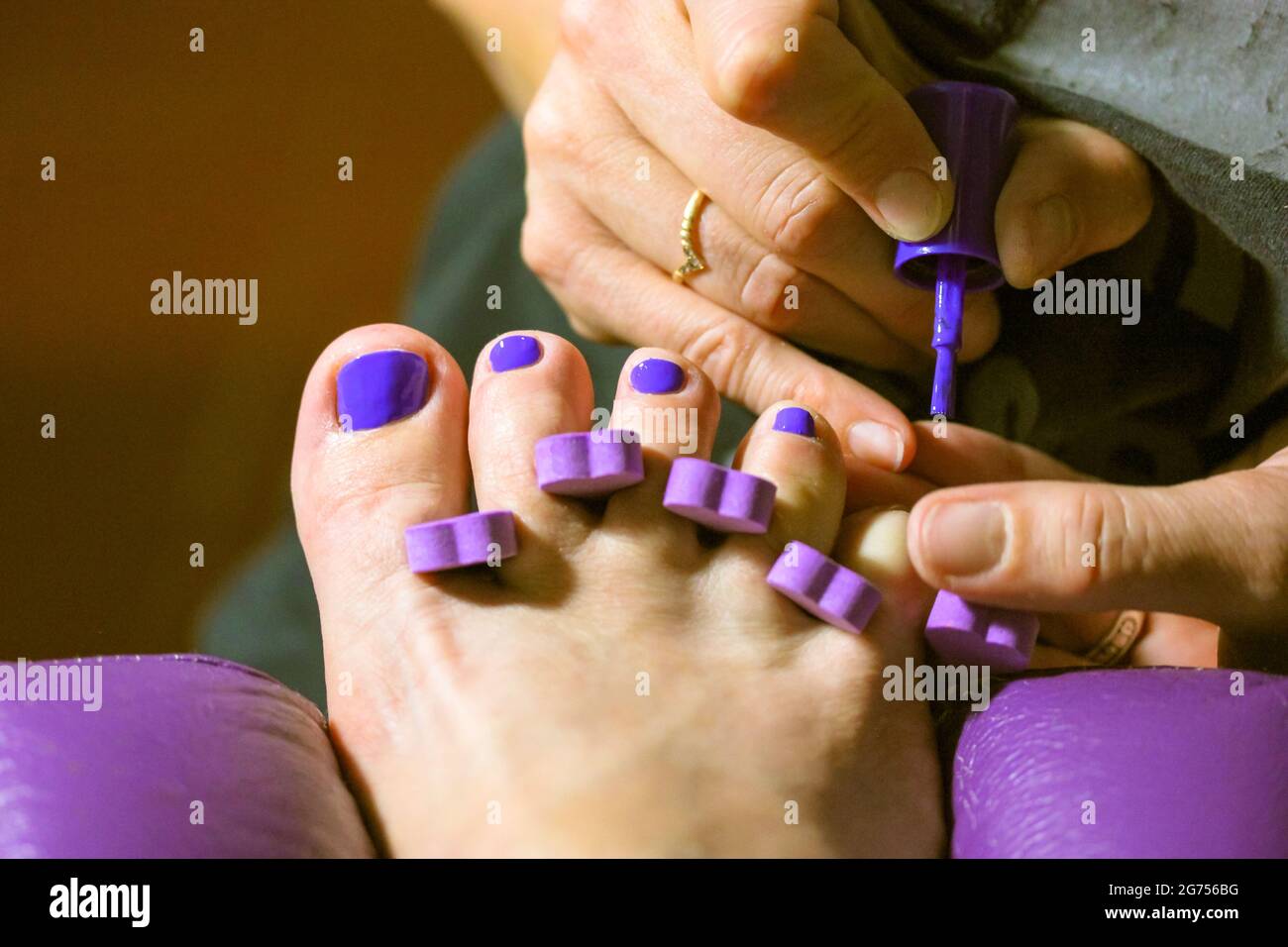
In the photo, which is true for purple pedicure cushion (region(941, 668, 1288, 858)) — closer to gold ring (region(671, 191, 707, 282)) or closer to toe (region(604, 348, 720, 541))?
toe (region(604, 348, 720, 541))

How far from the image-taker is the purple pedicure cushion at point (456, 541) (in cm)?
65

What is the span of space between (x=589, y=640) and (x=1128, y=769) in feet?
0.93

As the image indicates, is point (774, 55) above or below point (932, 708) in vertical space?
above

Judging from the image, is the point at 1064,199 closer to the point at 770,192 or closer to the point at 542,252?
the point at 770,192

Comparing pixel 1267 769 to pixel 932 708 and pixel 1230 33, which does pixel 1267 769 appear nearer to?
pixel 932 708

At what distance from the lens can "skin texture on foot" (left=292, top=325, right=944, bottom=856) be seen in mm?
588

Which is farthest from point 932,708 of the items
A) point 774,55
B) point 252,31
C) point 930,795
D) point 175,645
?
point 252,31

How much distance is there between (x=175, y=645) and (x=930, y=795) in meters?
1.09

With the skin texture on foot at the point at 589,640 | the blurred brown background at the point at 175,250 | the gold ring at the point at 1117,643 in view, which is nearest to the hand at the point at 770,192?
the skin texture on foot at the point at 589,640

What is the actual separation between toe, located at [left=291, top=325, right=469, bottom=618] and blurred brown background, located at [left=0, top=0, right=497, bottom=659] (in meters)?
0.80

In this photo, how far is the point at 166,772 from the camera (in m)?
0.53

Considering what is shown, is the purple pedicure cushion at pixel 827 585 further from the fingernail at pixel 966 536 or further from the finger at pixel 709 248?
the finger at pixel 709 248

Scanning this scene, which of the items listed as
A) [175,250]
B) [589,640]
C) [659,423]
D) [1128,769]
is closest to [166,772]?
[589,640]
